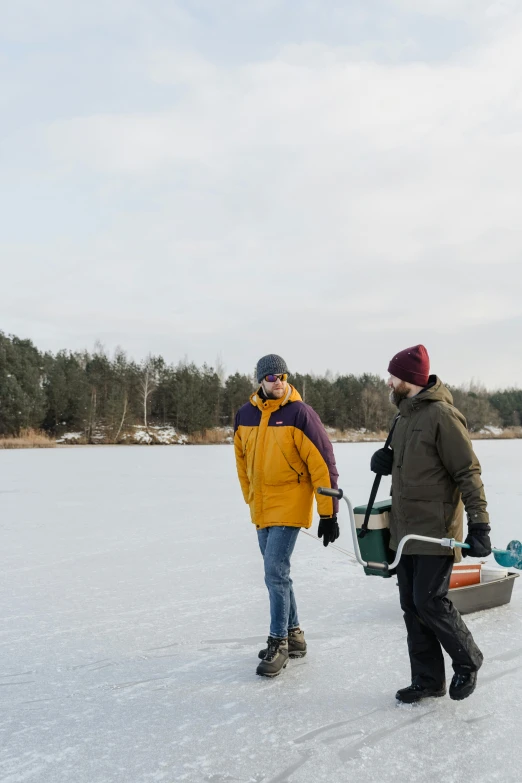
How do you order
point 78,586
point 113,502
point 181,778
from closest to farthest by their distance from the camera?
point 181,778 → point 78,586 → point 113,502

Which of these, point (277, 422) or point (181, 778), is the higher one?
point (277, 422)

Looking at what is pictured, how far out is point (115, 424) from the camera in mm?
45219

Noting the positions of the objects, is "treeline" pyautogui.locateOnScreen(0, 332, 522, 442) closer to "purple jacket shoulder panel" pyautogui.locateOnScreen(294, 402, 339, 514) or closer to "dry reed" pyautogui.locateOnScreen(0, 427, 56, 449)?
"dry reed" pyautogui.locateOnScreen(0, 427, 56, 449)

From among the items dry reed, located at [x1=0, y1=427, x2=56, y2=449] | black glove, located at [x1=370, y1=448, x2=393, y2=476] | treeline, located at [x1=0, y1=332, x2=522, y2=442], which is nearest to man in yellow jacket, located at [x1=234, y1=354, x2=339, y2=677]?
black glove, located at [x1=370, y1=448, x2=393, y2=476]

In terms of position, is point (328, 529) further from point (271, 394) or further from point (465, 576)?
point (465, 576)

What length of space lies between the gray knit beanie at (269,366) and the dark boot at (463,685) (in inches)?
65.8

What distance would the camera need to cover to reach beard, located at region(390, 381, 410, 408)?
9.77ft

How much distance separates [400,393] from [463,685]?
1.32m

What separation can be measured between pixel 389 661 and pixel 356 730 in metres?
0.89

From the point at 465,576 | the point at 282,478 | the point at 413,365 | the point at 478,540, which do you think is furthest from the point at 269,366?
the point at 465,576

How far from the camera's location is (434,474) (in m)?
2.82

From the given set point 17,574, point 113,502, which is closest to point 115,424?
point 113,502

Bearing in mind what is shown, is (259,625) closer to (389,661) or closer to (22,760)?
(389,661)

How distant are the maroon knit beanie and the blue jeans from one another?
103cm
